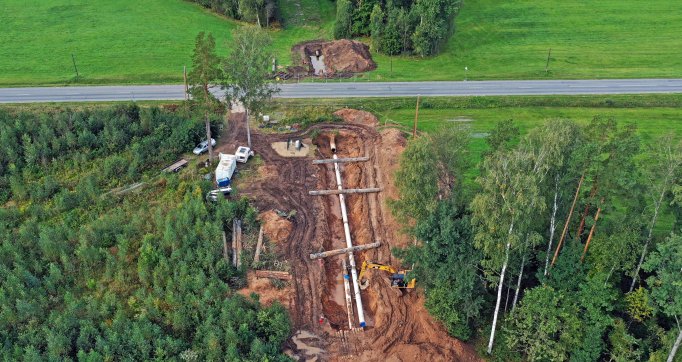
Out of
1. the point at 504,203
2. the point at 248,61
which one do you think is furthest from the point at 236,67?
the point at 504,203

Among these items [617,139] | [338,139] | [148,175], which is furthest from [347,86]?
[617,139]

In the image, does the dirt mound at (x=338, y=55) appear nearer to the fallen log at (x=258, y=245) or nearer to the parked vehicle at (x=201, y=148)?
the parked vehicle at (x=201, y=148)

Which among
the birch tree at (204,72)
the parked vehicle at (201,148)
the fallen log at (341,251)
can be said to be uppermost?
the birch tree at (204,72)

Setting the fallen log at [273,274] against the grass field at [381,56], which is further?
the grass field at [381,56]

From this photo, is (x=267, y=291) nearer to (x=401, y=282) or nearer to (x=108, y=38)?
(x=401, y=282)

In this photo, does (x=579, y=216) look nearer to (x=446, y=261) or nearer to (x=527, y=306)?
(x=527, y=306)

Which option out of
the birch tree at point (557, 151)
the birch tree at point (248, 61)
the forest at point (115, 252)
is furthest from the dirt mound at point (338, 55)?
the birch tree at point (557, 151)

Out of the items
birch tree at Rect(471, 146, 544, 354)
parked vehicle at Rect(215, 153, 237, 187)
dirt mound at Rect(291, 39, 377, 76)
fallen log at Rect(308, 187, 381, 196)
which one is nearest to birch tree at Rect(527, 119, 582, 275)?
birch tree at Rect(471, 146, 544, 354)
